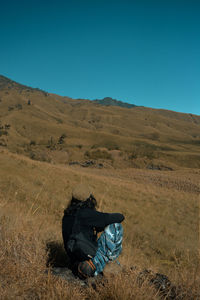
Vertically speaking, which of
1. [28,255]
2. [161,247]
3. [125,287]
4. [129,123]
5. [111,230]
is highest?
[129,123]

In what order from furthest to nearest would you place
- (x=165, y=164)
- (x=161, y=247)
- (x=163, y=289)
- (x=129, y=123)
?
(x=129, y=123) → (x=165, y=164) → (x=161, y=247) → (x=163, y=289)

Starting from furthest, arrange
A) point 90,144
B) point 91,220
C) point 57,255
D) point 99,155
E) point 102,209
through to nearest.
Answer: point 90,144 < point 99,155 < point 102,209 < point 57,255 < point 91,220

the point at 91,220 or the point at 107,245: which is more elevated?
the point at 91,220

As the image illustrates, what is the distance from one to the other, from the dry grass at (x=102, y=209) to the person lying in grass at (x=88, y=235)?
403mm

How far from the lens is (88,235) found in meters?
3.18

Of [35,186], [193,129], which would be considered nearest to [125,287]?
[35,186]

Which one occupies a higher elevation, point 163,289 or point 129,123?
point 129,123

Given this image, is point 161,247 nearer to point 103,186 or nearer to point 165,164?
point 103,186

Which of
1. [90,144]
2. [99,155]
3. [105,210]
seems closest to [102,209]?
[105,210]

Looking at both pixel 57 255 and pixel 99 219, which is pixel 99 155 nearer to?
pixel 57 255

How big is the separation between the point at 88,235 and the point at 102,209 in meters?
7.48

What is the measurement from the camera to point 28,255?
131 inches

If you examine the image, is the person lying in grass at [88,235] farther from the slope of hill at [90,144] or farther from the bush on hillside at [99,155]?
the bush on hillside at [99,155]

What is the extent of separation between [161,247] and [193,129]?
554 ft
